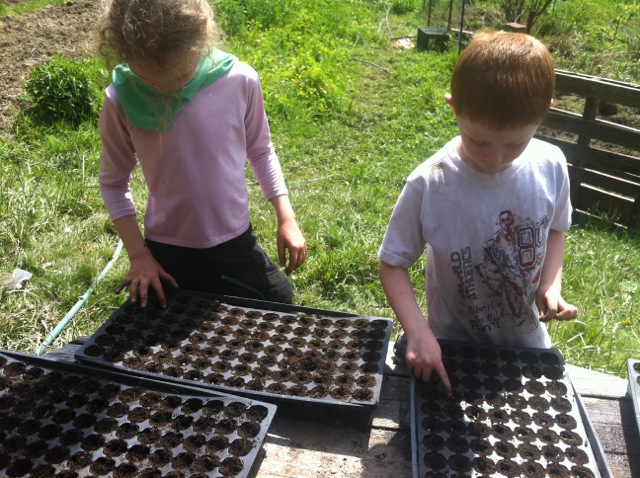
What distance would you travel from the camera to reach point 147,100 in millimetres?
2150

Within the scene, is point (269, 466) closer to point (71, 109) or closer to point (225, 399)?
point (225, 399)

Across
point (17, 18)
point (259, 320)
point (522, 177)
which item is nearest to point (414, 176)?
point (522, 177)

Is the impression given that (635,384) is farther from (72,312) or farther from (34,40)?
(34,40)

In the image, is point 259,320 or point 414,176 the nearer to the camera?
point 414,176

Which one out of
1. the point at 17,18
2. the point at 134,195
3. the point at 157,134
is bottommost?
the point at 134,195

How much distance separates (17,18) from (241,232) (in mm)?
6111

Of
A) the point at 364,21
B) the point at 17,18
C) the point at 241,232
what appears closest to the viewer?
the point at 241,232

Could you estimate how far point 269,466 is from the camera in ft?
5.42

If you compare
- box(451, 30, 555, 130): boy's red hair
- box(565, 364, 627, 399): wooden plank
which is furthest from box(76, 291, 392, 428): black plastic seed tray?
box(451, 30, 555, 130): boy's red hair

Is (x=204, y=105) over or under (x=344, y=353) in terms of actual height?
over

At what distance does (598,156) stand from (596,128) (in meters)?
0.21

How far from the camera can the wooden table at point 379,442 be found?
1.65m

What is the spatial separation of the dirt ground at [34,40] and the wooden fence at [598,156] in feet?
12.8

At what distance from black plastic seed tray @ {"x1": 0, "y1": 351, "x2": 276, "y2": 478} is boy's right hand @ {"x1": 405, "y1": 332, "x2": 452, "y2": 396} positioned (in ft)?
1.32
